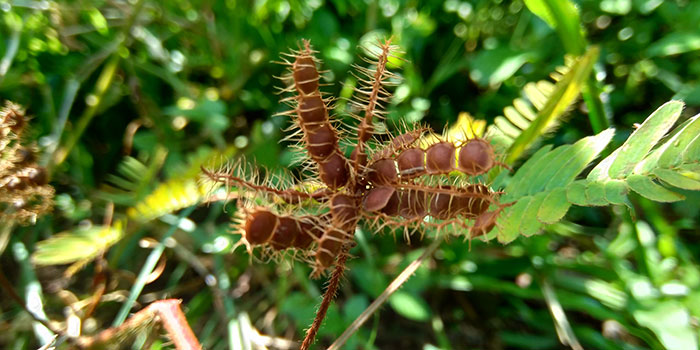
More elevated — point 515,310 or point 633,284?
point 633,284

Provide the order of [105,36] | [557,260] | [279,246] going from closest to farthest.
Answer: [279,246] < [557,260] < [105,36]

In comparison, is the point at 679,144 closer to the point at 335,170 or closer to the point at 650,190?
the point at 650,190

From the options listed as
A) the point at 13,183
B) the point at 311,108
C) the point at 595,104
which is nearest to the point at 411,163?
the point at 311,108

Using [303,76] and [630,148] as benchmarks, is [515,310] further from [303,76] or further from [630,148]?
[303,76]

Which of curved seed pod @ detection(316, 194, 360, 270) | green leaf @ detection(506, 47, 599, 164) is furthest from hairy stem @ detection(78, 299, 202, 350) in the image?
green leaf @ detection(506, 47, 599, 164)

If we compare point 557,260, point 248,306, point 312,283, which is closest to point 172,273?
point 248,306

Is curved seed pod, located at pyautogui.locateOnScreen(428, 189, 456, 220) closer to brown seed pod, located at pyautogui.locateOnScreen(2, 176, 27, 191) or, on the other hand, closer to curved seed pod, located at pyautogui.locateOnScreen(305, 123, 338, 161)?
curved seed pod, located at pyautogui.locateOnScreen(305, 123, 338, 161)

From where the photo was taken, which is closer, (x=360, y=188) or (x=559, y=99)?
(x=360, y=188)
